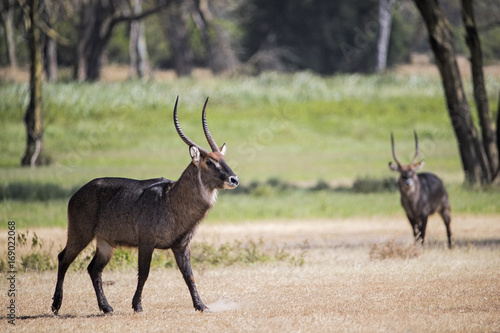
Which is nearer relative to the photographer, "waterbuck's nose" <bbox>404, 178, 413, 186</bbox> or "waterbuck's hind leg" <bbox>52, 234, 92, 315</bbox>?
"waterbuck's hind leg" <bbox>52, 234, 92, 315</bbox>

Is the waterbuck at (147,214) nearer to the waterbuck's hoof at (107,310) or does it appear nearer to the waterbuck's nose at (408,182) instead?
the waterbuck's hoof at (107,310)

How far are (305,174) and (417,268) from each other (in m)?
14.5

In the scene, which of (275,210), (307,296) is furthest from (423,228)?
(275,210)

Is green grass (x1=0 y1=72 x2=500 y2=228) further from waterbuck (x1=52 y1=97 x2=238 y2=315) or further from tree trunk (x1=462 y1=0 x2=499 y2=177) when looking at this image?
waterbuck (x1=52 y1=97 x2=238 y2=315)

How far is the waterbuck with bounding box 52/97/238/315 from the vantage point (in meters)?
7.66

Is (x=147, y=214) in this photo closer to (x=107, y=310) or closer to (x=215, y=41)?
(x=107, y=310)

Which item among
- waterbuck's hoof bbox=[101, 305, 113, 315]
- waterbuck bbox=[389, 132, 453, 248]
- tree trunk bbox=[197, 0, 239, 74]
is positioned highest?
tree trunk bbox=[197, 0, 239, 74]

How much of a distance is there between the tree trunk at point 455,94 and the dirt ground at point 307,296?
6.82 metres

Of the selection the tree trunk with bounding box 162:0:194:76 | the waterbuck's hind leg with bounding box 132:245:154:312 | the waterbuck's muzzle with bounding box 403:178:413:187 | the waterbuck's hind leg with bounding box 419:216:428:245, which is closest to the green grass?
the waterbuck's muzzle with bounding box 403:178:413:187

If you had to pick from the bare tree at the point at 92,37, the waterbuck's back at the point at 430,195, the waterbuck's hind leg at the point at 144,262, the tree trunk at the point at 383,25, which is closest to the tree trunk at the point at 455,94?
the waterbuck's back at the point at 430,195

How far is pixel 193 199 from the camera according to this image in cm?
768

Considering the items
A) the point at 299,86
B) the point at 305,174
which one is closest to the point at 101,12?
the point at 299,86

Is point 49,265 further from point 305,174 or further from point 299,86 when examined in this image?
point 299,86

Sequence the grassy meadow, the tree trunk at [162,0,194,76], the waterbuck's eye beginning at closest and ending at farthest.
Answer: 1. the waterbuck's eye
2. the grassy meadow
3. the tree trunk at [162,0,194,76]
